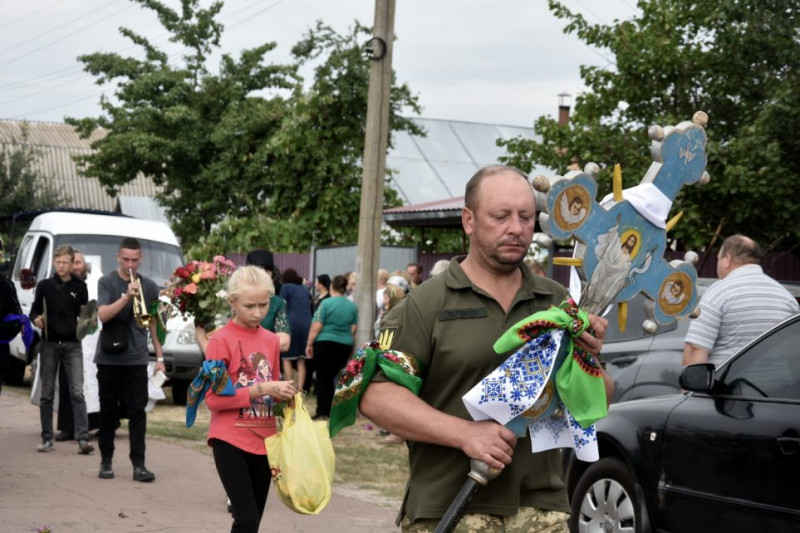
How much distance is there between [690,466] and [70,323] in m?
6.98

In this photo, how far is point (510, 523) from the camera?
3.95 m

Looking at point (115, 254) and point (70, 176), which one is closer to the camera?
point (115, 254)

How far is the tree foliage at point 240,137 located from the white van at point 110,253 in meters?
8.38

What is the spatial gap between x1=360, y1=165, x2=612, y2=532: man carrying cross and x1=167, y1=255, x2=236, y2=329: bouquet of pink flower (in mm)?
4679

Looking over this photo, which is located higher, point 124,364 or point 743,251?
point 743,251

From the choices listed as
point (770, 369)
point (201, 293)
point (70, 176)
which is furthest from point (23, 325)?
point (70, 176)

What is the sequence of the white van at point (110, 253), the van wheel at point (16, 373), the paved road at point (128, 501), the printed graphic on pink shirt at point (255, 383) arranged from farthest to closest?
the van wheel at point (16, 373) < the white van at point (110, 253) < the paved road at point (128, 501) < the printed graphic on pink shirt at point (255, 383)

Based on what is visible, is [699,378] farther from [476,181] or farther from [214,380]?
[476,181]

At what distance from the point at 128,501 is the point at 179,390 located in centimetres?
815

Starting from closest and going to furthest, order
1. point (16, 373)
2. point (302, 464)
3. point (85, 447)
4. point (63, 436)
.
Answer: point (302, 464), point (85, 447), point (63, 436), point (16, 373)

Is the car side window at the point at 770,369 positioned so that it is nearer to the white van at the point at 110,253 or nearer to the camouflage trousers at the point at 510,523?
the camouflage trousers at the point at 510,523

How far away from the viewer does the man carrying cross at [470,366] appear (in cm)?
387

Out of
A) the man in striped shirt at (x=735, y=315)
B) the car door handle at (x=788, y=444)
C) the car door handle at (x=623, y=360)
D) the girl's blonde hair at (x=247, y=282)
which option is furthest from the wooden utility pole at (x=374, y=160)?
the car door handle at (x=788, y=444)

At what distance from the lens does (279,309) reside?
9.16 meters
